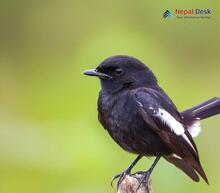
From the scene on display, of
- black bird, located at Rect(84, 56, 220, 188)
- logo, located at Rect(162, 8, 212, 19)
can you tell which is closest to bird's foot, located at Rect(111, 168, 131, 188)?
black bird, located at Rect(84, 56, 220, 188)

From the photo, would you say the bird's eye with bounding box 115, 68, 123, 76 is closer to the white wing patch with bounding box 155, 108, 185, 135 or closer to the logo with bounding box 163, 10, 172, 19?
the white wing patch with bounding box 155, 108, 185, 135

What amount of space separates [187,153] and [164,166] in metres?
0.58

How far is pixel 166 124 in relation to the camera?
306 centimetres

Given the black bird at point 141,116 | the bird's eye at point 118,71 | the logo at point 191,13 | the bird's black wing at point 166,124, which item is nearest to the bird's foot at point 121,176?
the black bird at point 141,116

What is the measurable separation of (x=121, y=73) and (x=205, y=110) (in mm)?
461

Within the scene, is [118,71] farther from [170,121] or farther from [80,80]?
[80,80]

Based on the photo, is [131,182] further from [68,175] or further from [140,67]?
[68,175]

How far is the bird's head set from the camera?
10.2 feet

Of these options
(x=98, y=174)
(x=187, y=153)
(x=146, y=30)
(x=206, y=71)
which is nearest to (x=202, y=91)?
(x=206, y=71)

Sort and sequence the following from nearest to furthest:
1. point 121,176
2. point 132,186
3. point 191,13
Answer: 1. point 132,186
2. point 121,176
3. point 191,13

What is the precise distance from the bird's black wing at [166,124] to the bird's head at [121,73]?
0.05 m

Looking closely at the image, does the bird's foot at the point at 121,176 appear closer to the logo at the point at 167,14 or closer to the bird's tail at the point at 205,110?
the bird's tail at the point at 205,110

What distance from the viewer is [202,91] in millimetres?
3938

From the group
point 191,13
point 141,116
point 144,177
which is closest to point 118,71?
point 141,116
